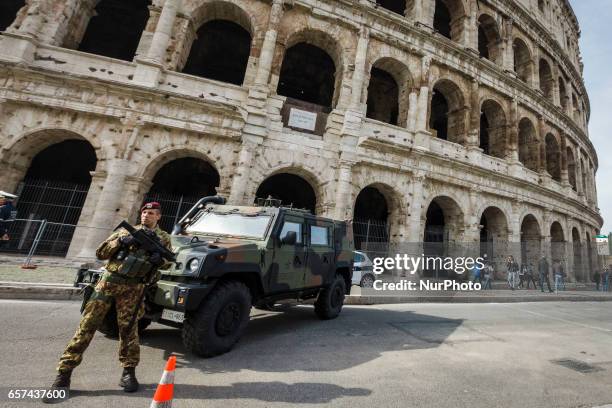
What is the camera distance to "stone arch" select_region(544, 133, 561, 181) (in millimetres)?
18578

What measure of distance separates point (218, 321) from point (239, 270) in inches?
25.1

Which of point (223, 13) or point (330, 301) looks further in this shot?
point (223, 13)

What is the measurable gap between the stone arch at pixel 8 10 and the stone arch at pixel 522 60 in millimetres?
26798

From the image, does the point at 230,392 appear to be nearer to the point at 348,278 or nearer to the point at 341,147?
the point at 348,278

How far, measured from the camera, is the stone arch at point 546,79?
1939 cm

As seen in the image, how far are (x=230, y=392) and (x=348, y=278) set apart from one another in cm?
400

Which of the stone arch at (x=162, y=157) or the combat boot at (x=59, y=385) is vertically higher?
the stone arch at (x=162, y=157)

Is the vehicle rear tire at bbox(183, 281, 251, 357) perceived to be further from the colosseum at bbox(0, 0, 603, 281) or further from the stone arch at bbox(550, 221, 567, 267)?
the stone arch at bbox(550, 221, 567, 267)

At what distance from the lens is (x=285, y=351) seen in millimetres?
3654

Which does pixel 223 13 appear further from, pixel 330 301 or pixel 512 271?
pixel 512 271

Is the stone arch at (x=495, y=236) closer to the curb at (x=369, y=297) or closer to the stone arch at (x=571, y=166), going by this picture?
the curb at (x=369, y=297)

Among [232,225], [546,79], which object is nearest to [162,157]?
[232,225]

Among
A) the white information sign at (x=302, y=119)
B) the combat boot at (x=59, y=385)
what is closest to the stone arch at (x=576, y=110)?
the white information sign at (x=302, y=119)

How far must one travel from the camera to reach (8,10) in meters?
12.7
